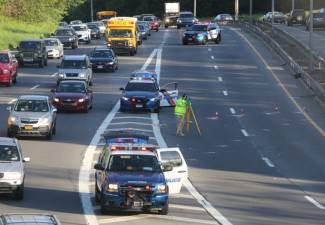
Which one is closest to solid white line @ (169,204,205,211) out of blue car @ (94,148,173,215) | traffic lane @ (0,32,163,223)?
blue car @ (94,148,173,215)

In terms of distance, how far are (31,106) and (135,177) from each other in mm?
14815

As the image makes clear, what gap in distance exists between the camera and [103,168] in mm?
24219

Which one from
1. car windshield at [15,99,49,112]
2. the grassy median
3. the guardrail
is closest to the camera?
car windshield at [15,99,49,112]

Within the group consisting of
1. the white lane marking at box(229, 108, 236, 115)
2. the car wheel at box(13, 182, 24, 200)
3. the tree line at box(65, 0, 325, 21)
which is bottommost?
the tree line at box(65, 0, 325, 21)

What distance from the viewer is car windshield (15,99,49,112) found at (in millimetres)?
37719

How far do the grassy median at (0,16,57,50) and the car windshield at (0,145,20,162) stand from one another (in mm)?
53375

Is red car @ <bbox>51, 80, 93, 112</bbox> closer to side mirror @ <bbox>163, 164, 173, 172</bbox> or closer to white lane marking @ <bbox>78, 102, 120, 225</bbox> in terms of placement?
white lane marking @ <bbox>78, 102, 120, 225</bbox>

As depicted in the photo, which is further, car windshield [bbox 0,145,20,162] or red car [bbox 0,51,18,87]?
red car [bbox 0,51,18,87]

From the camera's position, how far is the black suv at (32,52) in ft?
216

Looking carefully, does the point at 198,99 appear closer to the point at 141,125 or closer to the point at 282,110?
the point at 282,110

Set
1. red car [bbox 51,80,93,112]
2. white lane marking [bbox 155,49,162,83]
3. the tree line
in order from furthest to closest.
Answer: the tree line → white lane marking [bbox 155,49,162,83] → red car [bbox 51,80,93,112]

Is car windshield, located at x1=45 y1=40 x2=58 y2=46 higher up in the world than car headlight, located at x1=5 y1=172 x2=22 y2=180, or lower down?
lower down

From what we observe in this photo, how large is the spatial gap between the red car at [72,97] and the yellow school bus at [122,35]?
93.0 ft

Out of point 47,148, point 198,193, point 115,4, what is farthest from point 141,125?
point 115,4
